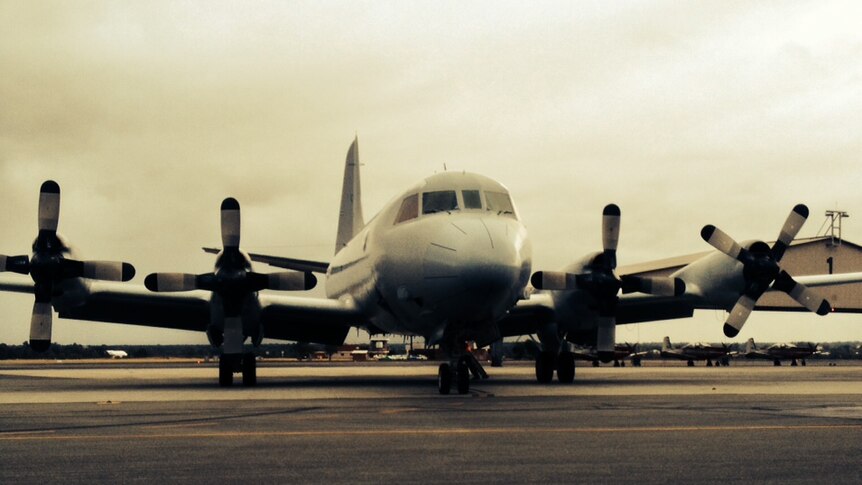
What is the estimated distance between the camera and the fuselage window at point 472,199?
2095 cm

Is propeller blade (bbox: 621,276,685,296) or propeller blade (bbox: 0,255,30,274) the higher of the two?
propeller blade (bbox: 0,255,30,274)

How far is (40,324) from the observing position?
22.7 meters

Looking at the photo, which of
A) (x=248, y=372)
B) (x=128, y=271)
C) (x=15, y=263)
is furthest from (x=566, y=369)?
(x=15, y=263)

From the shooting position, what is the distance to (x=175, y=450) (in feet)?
30.8

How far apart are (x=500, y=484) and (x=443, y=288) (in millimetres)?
12264

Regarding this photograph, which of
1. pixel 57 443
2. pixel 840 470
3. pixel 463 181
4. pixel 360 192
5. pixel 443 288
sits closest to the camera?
pixel 840 470

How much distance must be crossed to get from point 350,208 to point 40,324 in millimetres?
19193

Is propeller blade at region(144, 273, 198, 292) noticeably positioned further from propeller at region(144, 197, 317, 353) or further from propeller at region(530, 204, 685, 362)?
propeller at region(530, 204, 685, 362)

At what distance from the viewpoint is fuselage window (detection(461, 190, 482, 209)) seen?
68.7ft

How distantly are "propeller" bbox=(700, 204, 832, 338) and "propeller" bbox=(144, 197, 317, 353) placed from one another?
11.7m

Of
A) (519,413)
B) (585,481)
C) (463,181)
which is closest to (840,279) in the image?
(463,181)

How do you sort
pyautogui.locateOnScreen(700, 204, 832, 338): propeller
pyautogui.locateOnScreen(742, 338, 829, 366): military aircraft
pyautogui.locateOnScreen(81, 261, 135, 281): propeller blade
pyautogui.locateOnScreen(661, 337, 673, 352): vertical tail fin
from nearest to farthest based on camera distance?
pyautogui.locateOnScreen(81, 261, 135, 281): propeller blade, pyautogui.locateOnScreen(700, 204, 832, 338): propeller, pyautogui.locateOnScreen(742, 338, 829, 366): military aircraft, pyautogui.locateOnScreen(661, 337, 673, 352): vertical tail fin

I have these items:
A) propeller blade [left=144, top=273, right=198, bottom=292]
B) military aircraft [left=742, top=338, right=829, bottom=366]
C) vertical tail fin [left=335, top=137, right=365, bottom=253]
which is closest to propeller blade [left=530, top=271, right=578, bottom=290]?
propeller blade [left=144, top=273, right=198, bottom=292]

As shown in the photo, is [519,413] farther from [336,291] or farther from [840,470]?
[336,291]
